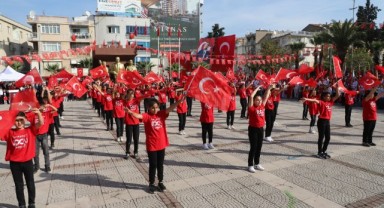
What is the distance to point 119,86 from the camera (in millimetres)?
10719

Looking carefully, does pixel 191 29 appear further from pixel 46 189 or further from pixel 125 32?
pixel 46 189

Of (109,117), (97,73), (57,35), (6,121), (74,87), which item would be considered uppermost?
(57,35)

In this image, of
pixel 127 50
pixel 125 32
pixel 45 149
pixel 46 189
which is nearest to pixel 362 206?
pixel 46 189

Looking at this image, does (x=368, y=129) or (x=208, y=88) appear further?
(x=368, y=129)

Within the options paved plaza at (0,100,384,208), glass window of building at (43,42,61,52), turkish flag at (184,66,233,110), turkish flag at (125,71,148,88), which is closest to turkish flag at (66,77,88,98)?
paved plaza at (0,100,384,208)

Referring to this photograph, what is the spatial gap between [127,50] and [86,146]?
15.5m

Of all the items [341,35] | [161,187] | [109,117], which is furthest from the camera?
[341,35]

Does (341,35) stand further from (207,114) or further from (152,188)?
(152,188)

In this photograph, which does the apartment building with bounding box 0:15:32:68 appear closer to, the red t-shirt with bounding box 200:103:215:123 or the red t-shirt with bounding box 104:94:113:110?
the red t-shirt with bounding box 104:94:113:110

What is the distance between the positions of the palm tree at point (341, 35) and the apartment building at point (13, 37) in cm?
4125

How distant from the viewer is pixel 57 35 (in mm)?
49125

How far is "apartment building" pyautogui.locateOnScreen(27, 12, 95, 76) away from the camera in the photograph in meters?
47.8

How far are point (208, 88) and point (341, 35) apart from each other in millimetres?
26926

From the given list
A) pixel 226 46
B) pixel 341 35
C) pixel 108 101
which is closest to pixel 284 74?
pixel 108 101
